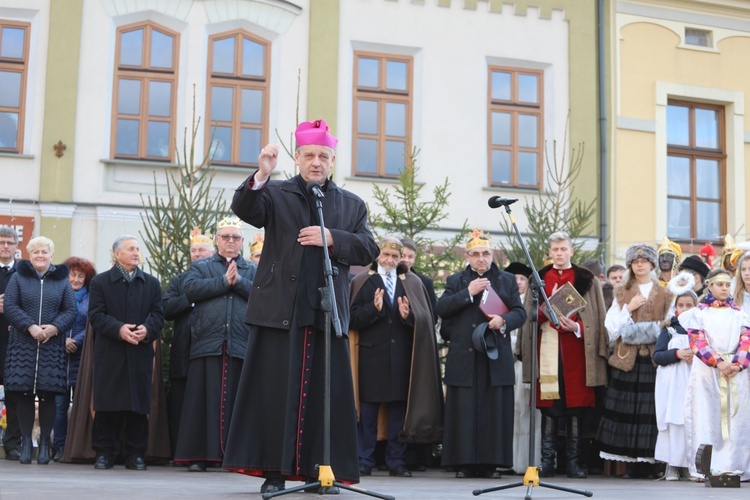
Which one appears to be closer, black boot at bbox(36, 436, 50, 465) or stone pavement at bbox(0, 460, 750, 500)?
stone pavement at bbox(0, 460, 750, 500)

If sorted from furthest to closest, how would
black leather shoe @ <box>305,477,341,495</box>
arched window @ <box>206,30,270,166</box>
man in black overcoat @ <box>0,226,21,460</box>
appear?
arched window @ <box>206,30,270,166</box>
man in black overcoat @ <box>0,226,21,460</box>
black leather shoe @ <box>305,477,341,495</box>

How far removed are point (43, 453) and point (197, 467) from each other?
1.41 metres

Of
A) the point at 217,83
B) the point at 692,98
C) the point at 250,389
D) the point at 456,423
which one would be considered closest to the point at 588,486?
the point at 456,423

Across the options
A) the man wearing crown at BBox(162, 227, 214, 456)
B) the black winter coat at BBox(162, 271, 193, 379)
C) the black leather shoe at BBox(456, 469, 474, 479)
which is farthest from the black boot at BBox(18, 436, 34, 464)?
the black leather shoe at BBox(456, 469, 474, 479)

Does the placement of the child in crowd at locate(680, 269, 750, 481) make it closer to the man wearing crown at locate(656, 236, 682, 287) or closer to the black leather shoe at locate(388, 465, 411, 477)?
the man wearing crown at locate(656, 236, 682, 287)

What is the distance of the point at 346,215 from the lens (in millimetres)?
6773

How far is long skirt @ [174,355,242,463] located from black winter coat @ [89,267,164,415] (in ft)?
1.23

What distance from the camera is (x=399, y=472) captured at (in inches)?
382

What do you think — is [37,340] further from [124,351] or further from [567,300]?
[567,300]

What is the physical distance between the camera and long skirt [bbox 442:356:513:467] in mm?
9625

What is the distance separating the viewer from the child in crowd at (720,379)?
30.5ft

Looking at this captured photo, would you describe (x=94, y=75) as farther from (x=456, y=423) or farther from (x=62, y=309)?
(x=456, y=423)

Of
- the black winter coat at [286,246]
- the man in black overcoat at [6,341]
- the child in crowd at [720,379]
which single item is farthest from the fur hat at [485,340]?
the man in black overcoat at [6,341]

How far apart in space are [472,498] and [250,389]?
1552 millimetres
